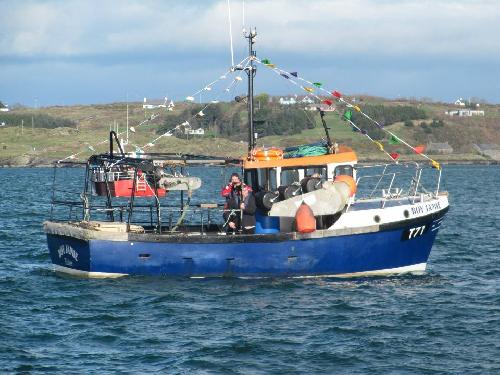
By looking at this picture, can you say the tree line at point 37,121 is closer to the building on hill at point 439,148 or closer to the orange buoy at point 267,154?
the building on hill at point 439,148

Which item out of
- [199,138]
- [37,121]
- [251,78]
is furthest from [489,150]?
[251,78]

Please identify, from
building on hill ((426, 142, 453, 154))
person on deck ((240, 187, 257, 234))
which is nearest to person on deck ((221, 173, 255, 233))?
person on deck ((240, 187, 257, 234))

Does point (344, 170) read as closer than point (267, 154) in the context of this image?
No

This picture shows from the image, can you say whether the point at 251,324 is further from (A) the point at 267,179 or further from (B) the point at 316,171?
(B) the point at 316,171

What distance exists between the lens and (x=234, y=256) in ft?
81.2

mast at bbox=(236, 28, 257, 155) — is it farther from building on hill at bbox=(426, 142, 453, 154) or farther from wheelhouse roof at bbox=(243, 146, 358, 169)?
building on hill at bbox=(426, 142, 453, 154)

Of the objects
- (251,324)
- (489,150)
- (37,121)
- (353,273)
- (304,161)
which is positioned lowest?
(251,324)

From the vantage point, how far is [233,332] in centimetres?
2005

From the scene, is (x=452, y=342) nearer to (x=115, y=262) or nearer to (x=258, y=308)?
(x=258, y=308)

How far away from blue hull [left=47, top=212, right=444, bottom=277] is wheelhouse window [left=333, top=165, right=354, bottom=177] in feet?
6.46

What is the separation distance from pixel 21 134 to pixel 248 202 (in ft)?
493

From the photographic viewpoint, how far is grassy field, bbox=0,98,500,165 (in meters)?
136

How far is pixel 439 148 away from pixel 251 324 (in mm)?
156259

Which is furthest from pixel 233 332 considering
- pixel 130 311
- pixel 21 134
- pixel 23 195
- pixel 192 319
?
pixel 21 134
